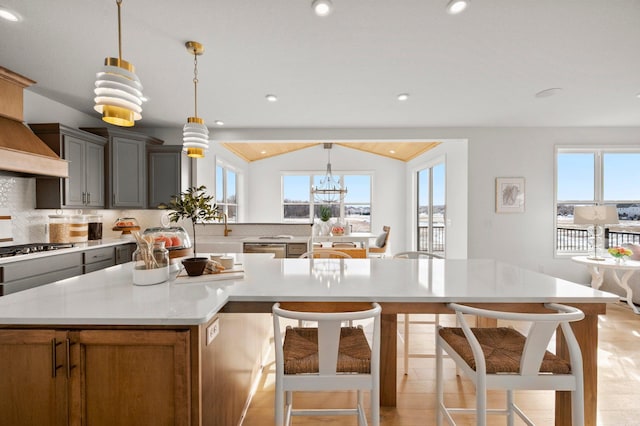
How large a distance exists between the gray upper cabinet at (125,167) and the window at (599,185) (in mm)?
6155

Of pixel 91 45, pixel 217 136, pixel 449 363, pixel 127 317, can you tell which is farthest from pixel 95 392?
pixel 217 136

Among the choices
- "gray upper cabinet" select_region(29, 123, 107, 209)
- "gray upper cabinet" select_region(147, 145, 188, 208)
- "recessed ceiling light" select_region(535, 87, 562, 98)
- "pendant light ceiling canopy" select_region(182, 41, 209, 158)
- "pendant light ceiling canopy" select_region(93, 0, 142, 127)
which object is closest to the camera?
"pendant light ceiling canopy" select_region(93, 0, 142, 127)

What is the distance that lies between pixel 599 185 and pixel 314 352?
5.64 metres

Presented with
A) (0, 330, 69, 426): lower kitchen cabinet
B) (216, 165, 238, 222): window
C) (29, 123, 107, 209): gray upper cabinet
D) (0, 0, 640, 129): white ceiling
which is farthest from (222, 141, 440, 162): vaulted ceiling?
(0, 330, 69, 426): lower kitchen cabinet

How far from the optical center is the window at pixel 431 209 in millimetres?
6230

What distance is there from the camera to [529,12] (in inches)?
77.0

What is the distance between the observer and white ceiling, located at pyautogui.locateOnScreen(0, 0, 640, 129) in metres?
1.96

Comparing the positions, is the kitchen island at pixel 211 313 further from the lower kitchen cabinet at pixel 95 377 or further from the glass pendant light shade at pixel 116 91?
the glass pendant light shade at pixel 116 91

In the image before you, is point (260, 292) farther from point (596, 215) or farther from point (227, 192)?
point (227, 192)

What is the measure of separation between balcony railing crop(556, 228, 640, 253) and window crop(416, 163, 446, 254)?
1.87 metres

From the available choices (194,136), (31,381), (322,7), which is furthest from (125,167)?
(31,381)

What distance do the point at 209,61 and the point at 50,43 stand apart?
1.15 metres

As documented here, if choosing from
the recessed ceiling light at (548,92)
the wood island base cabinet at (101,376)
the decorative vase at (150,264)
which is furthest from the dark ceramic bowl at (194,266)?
the recessed ceiling light at (548,92)

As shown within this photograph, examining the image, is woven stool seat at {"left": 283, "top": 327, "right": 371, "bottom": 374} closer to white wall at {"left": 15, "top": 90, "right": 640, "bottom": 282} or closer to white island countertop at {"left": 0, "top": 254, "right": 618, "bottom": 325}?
white island countertop at {"left": 0, "top": 254, "right": 618, "bottom": 325}
